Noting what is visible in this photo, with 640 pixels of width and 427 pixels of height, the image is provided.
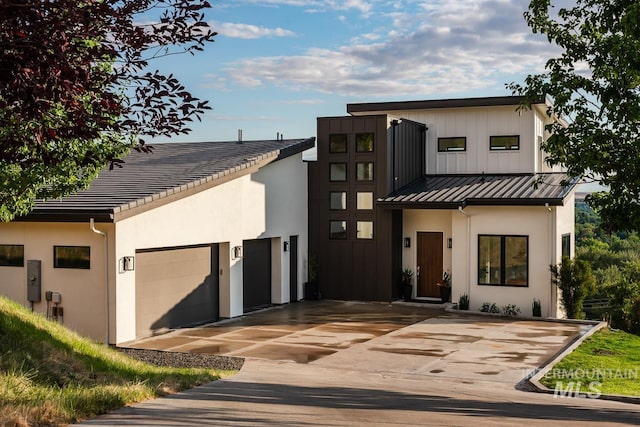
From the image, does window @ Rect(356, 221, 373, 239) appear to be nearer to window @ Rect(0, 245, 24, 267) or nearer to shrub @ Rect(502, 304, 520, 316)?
shrub @ Rect(502, 304, 520, 316)

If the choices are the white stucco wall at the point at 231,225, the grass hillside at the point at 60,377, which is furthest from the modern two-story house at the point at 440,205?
the grass hillside at the point at 60,377

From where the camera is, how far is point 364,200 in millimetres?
23781

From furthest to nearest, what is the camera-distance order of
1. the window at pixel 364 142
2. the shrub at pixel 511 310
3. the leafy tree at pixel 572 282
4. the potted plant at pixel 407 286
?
the potted plant at pixel 407 286 < the window at pixel 364 142 < the shrub at pixel 511 310 < the leafy tree at pixel 572 282

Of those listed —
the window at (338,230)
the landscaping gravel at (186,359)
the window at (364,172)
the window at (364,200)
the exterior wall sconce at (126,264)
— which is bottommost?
the landscaping gravel at (186,359)

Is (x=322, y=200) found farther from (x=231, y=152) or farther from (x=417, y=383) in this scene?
(x=417, y=383)

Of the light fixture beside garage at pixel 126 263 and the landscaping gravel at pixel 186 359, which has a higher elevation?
Result: the light fixture beside garage at pixel 126 263

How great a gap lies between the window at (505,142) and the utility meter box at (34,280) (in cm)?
1481

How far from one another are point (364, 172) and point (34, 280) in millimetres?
10671

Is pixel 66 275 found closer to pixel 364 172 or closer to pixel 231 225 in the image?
pixel 231 225

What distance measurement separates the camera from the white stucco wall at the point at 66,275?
16.3m

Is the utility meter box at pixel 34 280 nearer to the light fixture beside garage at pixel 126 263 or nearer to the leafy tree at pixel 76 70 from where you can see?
the light fixture beside garage at pixel 126 263

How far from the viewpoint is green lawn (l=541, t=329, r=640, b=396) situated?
12.1m

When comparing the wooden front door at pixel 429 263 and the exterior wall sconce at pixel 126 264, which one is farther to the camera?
the wooden front door at pixel 429 263

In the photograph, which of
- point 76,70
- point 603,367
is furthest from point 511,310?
point 76,70
